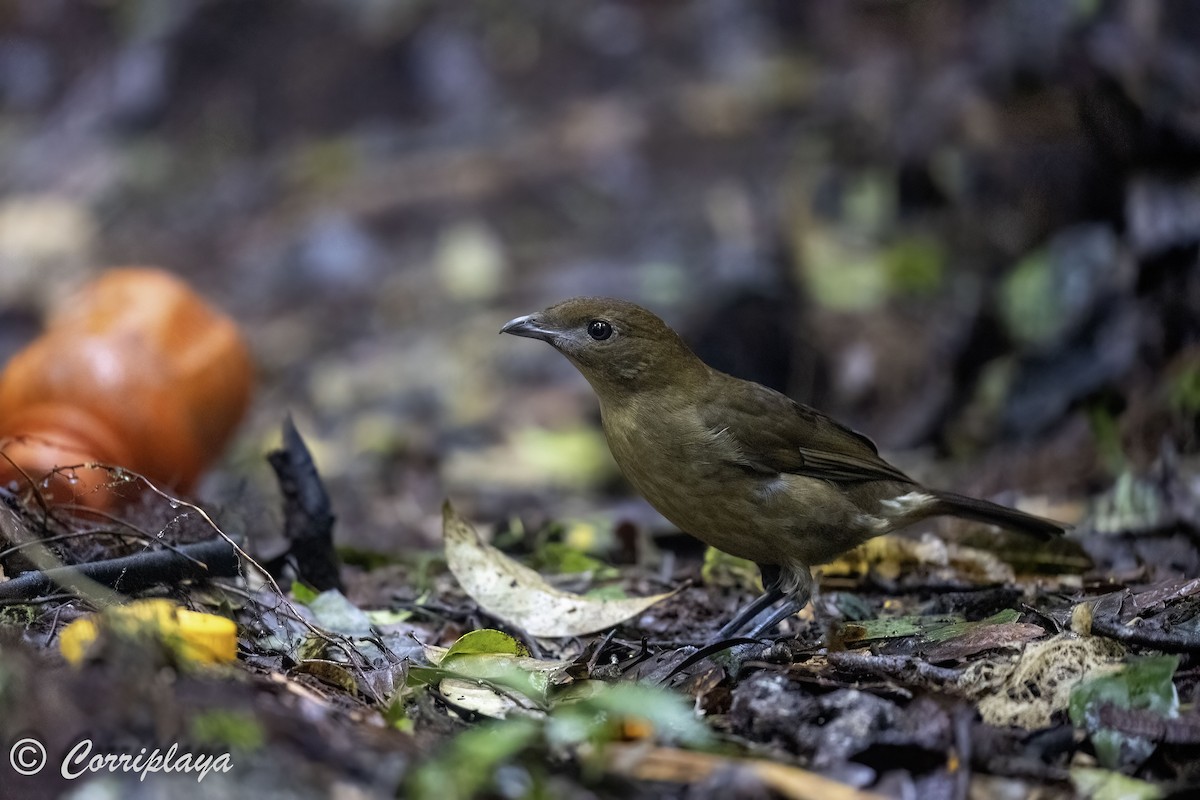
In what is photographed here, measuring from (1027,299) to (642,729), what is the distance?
4.81 metres

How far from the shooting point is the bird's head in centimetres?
448

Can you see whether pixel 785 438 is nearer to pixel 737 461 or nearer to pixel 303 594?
pixel 737 461

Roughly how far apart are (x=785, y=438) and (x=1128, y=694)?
165 cm

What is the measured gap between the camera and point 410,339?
370 inches

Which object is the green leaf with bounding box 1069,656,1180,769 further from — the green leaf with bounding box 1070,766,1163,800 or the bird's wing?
the bird's wing

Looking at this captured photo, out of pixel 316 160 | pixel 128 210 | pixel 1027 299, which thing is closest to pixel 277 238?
pixel 316 160

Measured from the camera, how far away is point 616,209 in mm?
10500

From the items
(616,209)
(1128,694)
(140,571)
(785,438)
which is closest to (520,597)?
(785,438)

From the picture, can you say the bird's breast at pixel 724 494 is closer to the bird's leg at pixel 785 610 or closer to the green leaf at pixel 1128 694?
the bird's leg at pixel 785 610

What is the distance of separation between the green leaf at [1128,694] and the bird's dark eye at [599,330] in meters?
2.01

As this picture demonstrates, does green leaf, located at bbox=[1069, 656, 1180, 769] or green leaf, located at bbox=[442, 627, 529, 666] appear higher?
green leaf, located at bbox=[1069, 656, 1180, 769]

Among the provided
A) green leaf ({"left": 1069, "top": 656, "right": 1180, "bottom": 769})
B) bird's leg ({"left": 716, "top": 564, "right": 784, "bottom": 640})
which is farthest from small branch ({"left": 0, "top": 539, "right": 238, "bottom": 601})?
green leaf ({"left": 1069, "top": 656, "right": 1180, "bottom": 769})

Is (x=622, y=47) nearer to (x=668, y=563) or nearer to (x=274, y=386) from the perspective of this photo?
(x=274, y=386)

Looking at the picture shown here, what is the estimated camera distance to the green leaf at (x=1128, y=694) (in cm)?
304
